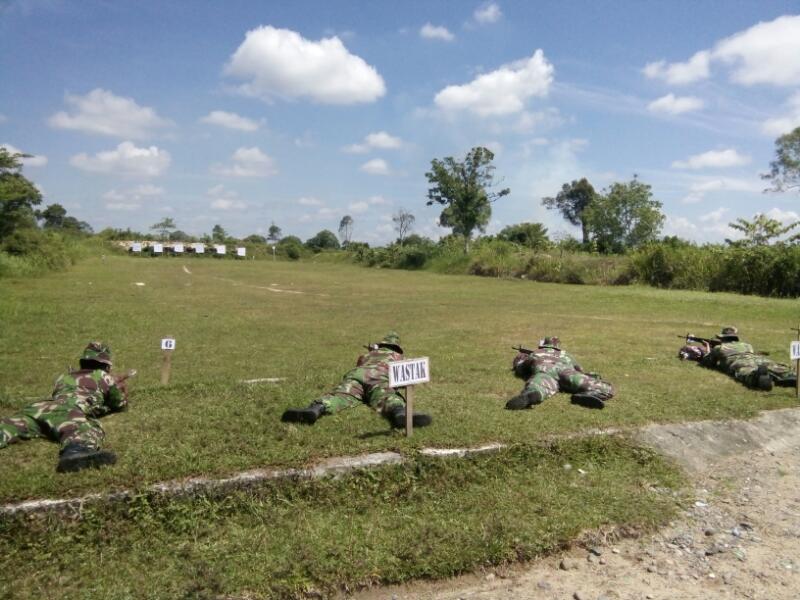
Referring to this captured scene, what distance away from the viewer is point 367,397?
5.93 m

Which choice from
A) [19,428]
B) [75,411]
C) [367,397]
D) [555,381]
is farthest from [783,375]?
[19,428]

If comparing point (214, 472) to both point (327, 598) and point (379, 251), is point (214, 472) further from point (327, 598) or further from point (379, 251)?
point (379, 251)

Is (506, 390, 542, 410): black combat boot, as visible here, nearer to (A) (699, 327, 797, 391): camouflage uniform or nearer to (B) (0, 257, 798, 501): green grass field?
(B) (0, 257, 798, 501): green grass field

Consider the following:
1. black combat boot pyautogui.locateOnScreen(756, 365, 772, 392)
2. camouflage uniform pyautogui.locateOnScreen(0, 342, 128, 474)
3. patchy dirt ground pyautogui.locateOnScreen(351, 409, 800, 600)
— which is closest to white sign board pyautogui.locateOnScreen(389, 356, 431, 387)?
patchy dirt ground pyautogui.locateOnScreen(351, 409, 800, 600)

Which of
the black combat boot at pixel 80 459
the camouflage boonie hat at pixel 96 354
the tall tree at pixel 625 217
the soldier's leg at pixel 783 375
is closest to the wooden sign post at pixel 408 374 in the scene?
the black combat boot at pixel 80 459

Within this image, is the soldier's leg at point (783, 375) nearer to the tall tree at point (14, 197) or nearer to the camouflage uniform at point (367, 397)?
the camouflage uniform at point (367, 397)

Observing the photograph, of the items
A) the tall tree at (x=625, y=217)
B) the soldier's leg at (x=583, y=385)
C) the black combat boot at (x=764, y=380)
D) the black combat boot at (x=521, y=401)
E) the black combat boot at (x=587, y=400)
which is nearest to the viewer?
the black combat boot at (x=521, y=401)

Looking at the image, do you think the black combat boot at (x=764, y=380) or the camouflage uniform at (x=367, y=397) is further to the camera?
the black combat boot at (x=764, y=380)

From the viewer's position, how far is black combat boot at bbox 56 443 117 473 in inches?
159

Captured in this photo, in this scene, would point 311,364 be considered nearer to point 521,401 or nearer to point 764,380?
point 521,401

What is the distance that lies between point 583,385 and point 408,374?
266cm

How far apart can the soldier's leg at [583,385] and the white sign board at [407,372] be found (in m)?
2.14

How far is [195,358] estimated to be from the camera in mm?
9008

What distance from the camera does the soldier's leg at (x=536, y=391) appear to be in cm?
593
